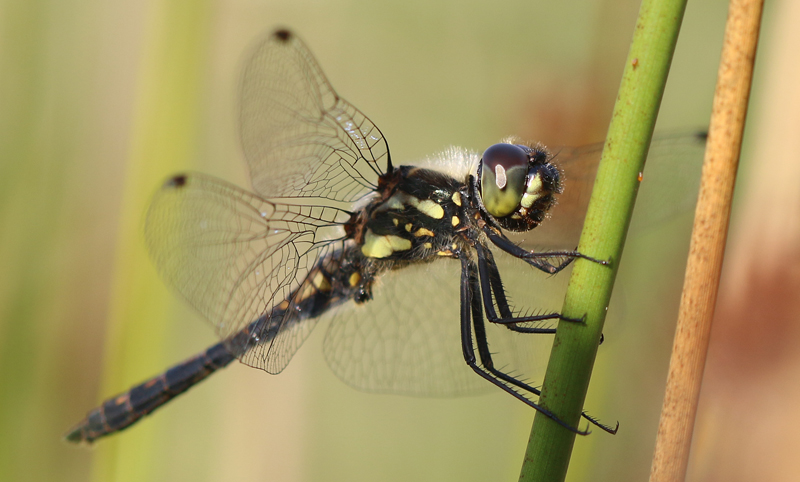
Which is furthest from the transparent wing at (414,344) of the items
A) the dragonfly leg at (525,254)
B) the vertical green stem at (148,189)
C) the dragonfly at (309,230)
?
the vertical green stem at (148,189)

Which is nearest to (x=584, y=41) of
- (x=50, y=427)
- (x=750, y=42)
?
(x=750, y=42)

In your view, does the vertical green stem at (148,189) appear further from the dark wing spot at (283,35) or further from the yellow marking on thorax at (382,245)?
the yellow marking on thorax at (382,245)

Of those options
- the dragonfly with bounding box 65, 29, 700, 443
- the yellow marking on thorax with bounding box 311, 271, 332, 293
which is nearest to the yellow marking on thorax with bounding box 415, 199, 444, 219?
the dragonfly with bounding box 65, 29, 700, 443

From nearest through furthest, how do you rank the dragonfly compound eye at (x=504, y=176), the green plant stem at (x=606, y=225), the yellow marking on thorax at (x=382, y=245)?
1. the green plant stem at (x=606, y=225)
2. the dragonfly compound eye at (x=504, y=176)
3. the yellow marking on thorax at (x=382, y=245)

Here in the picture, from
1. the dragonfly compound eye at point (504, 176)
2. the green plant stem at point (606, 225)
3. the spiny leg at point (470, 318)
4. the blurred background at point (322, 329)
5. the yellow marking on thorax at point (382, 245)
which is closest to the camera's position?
the green plant stem at point (606, 225)

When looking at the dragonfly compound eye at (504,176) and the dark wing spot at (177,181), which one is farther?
the dark wing spot at (177,181)

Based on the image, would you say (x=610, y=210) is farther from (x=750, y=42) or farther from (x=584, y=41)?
(x=584, y=41)

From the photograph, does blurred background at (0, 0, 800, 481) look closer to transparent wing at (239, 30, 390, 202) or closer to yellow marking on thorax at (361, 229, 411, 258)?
transparent wing at (239, 30, 390, 202)

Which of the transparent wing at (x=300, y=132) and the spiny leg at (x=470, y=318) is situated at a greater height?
the transparent wing at (x=300, y=132)

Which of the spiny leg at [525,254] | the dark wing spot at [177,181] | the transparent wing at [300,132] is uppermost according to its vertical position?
the transparent wing at [300,132]
